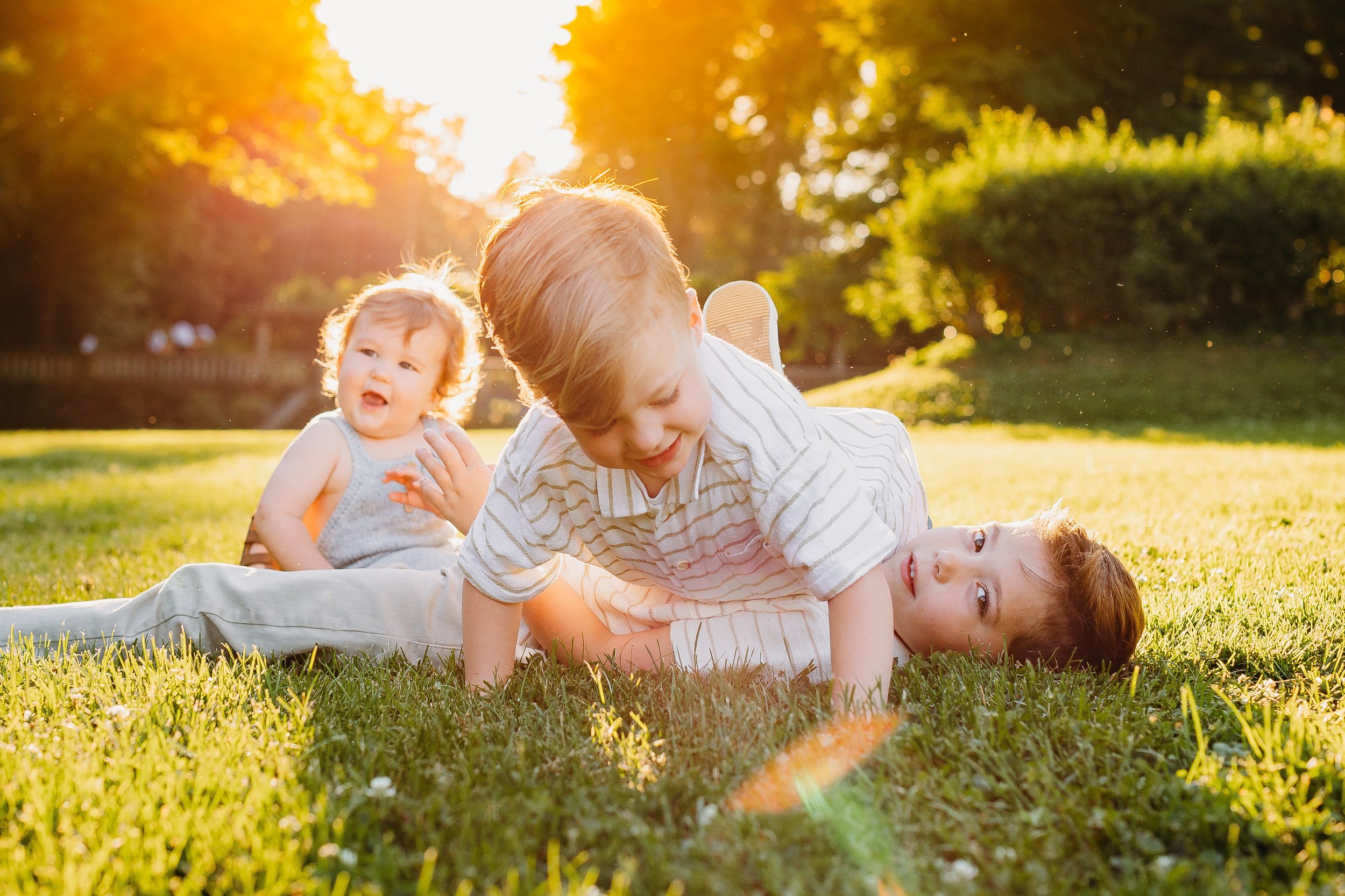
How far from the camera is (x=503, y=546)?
2346 millimetres

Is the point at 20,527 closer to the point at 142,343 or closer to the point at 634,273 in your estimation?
the point at 634,273

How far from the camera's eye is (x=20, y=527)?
553 cm

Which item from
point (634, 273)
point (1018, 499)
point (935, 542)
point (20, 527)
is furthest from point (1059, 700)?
point (20, 527)

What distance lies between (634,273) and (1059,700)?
1.34 meters

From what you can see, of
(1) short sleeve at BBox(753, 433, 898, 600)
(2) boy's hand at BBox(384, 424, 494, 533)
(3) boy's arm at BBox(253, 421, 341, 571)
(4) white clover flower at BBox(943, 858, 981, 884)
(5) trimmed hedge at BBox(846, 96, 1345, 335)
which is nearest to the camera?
(4) white clover flower at BBox(943, 858, 981, 884)

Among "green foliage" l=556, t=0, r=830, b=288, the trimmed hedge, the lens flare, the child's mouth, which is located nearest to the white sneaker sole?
the child's mouth

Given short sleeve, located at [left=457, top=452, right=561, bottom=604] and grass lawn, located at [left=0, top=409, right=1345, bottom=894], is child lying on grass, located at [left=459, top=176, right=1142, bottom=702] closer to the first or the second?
short sleeve, located at [left=457, top=452, right=561, bottom=604]

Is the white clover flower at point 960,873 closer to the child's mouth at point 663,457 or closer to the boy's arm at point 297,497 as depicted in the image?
the child's mouth at point 663,457

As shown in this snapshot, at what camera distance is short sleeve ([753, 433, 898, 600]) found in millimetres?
2107

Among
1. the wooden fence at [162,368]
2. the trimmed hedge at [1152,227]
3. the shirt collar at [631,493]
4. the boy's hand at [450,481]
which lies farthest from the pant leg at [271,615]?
the wooden fence at [162,368]

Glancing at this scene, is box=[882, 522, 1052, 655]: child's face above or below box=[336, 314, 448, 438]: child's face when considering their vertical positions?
below

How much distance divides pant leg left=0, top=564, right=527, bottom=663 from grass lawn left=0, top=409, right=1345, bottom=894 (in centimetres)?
10

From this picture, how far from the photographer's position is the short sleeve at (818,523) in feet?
6.91

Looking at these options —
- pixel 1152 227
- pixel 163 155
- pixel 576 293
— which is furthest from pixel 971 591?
pixel 163 155
